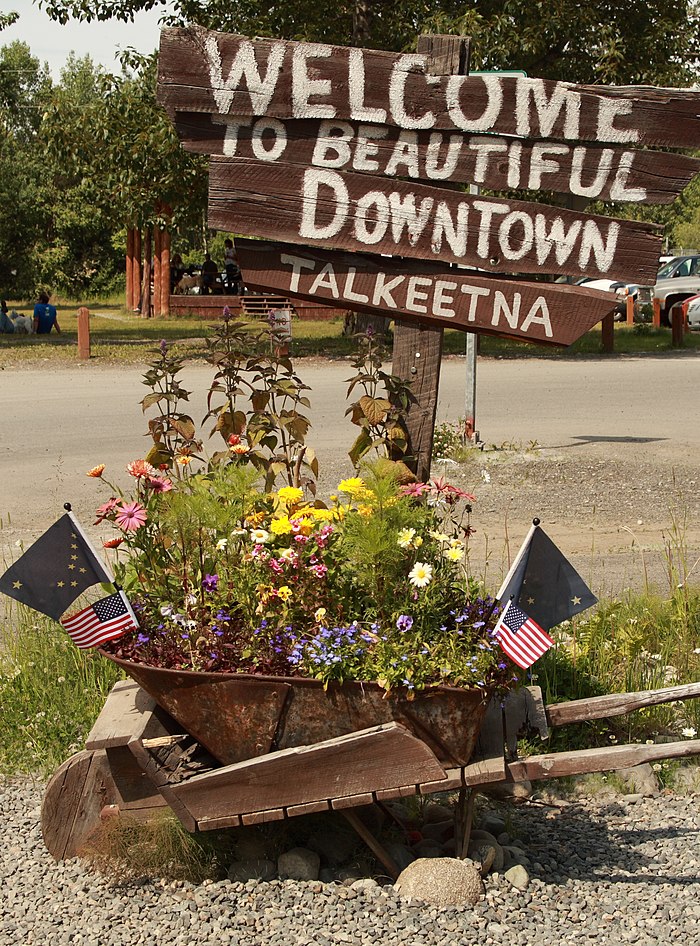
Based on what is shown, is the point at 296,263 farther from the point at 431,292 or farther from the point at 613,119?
the point at 613,119

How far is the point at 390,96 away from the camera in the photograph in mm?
4098

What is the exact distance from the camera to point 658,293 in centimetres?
2936

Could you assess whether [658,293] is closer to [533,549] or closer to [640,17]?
[640,17]

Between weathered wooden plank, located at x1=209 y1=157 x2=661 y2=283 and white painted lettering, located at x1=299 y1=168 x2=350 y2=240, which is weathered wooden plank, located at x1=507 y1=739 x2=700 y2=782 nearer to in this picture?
weathered wooden plank, located at x1=209 y1=157 x2=661 y2=283

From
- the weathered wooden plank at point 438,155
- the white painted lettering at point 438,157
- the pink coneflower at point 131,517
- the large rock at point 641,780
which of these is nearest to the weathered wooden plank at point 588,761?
the large rock at point 641,780

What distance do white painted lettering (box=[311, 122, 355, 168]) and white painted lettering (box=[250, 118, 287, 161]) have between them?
0.12m

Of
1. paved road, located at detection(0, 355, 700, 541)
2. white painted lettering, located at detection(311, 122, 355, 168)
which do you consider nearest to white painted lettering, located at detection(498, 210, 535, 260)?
white painted lettering, located at detection(311, 122, 355, 168)

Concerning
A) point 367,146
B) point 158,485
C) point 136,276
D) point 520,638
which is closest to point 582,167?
point 367,146

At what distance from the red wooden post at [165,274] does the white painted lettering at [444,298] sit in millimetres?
27217

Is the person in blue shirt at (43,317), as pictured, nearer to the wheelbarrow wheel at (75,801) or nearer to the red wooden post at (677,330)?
the red wooden post at (677,330)

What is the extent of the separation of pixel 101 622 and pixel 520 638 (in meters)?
1.26

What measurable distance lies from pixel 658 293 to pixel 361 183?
26525 millimetres

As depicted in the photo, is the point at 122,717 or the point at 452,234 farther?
the point at 452,234

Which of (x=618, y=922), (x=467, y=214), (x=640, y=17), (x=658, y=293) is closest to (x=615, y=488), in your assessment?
(x=467, y=214)
